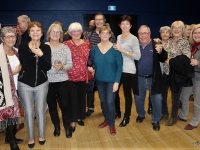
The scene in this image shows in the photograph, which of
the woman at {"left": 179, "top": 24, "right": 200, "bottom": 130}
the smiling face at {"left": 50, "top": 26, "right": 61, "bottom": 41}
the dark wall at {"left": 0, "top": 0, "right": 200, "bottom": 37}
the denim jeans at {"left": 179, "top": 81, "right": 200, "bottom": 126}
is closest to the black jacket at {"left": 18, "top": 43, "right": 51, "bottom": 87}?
the smiling face at {"left": 50, "top": 26, "right": 61, "bottom": 41}

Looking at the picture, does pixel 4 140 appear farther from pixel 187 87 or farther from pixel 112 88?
pixel 187 87

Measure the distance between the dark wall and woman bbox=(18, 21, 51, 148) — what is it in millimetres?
5465

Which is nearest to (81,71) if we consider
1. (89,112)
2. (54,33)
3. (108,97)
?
(108,97)

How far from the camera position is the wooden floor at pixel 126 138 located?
2.80m

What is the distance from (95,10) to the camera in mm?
7820

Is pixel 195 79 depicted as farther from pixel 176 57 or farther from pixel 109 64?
pixel 109 64

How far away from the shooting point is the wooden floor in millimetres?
2801

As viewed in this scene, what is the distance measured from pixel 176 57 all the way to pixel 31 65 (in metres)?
1.96

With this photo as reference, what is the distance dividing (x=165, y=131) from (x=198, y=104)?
0.62 metres

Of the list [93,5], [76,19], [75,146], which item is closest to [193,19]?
[93,5]

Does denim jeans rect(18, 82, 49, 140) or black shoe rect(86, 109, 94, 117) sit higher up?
denim jeans rect(18, 82, 49, 140)

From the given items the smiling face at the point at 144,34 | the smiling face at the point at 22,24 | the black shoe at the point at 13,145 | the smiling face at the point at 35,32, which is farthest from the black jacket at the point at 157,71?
the smiling face at the point at 22,24

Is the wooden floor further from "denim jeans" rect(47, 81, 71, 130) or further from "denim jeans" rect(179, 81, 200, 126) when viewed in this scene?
"denim jeans" rect(47, 81, 71, 130)

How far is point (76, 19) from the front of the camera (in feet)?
25.8
